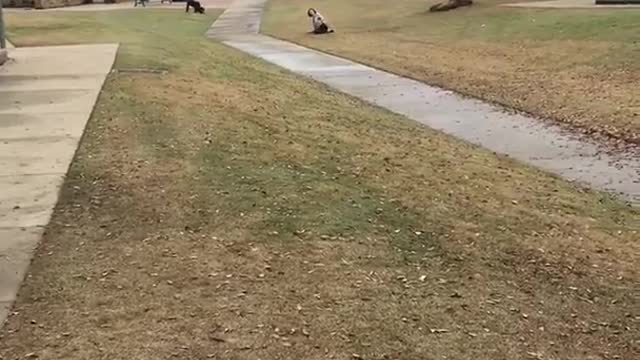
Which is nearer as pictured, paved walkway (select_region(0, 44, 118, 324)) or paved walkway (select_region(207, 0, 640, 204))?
paved walkway (select_region(0, 44, 118, 324))

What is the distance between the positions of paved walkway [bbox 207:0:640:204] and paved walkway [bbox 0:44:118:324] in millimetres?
4179

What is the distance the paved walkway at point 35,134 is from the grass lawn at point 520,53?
6136 mm

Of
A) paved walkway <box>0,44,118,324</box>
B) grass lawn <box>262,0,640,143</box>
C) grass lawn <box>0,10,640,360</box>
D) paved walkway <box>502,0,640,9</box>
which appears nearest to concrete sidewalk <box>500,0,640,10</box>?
paved walkway <box>502,0,640,9</box>

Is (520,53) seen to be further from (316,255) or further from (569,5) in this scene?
(316,255)

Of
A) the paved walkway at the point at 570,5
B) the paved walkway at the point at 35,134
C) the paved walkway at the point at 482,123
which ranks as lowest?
the paved walkway at the point at 570,5

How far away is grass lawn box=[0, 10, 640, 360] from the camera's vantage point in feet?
14.9

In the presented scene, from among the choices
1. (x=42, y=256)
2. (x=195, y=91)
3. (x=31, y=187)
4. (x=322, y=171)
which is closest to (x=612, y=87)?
(x=195, y=91)

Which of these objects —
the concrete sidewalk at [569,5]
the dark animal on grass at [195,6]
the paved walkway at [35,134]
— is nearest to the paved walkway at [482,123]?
the paved walkway at [35,134]

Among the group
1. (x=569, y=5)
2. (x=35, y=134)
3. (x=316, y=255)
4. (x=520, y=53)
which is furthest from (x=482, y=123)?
(x=569, y=5)

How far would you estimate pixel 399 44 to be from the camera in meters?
24.0

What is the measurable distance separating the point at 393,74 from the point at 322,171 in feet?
31.9

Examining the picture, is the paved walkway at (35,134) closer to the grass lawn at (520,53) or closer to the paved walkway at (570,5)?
the grass lawn at (520,53)

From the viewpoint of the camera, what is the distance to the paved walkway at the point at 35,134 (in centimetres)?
596

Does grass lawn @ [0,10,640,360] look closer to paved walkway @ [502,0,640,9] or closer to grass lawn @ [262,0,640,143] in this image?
grass lawn @ [262,0,640,143]
